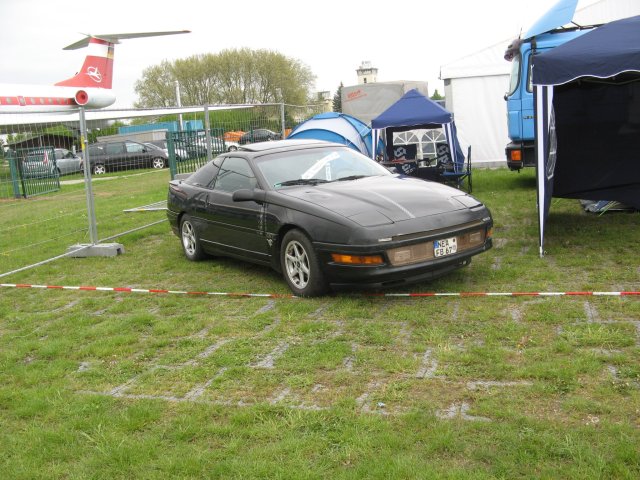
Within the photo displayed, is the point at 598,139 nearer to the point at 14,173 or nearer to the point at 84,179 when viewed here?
the point at 84,179

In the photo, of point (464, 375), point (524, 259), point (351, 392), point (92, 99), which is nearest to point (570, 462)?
point (464, 375)

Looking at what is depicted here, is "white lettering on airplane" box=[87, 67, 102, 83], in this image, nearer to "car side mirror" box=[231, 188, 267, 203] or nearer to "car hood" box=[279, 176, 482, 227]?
"car side mirror" box=[231, 188, 267, 203]

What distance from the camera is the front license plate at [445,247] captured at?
18.5 ft

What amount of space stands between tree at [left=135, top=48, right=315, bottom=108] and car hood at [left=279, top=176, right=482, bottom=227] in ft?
178

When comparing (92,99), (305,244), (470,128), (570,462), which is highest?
(92,99)

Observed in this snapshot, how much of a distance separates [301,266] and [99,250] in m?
4.13

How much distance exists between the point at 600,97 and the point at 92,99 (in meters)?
28.0

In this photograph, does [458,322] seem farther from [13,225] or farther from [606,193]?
[13,225]

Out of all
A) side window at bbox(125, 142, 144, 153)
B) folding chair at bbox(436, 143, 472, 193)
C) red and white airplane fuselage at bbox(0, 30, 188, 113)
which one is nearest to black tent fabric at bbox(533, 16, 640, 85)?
folding chair at bbox(436, 143, 472, 193)

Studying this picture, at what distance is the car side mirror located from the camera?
21.4 ft

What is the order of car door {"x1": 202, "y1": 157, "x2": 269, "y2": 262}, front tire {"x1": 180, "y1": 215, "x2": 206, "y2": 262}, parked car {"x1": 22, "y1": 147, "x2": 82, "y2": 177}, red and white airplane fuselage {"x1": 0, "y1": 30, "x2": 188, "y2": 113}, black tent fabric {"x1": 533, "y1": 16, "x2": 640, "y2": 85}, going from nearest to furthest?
black tent fabric {"x1": 533, "y1": 16, "x2": 640, "y2": 85}
car door {"x1": 202, "y1": 157, "x2": 269, "y2": 262}
front tire {"x1": 180, "y1": 215, "x2": 206, "y2": 262}
parked car {"x1": 22, "y1": 147, "x2": 82, "y2": 177}
red and white airplane fuselage {"x1": 0, "y1": 30, "x2": 188, "y2": 113}

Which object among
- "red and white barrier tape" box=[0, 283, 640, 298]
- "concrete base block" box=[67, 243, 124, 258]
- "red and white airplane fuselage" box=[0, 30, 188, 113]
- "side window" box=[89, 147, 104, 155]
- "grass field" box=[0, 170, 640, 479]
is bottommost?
"grass field" box=[0, 170, 640, 479]

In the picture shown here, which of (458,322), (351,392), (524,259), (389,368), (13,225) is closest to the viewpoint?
(351,392)

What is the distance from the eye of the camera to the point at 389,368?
13.6ft
